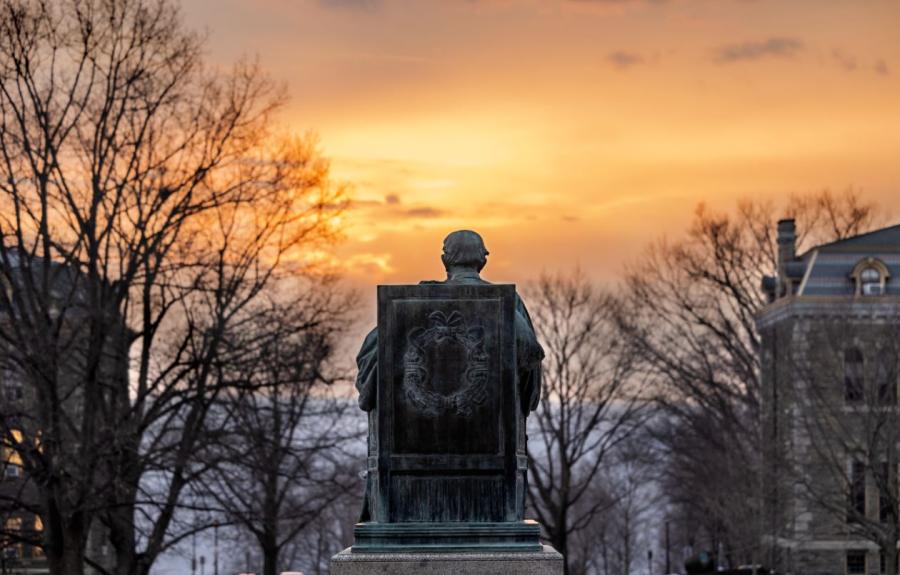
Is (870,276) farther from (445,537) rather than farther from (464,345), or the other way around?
(445,537)

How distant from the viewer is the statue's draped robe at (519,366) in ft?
37.4

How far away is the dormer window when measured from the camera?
55031mm

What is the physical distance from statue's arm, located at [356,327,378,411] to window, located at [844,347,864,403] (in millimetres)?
35521

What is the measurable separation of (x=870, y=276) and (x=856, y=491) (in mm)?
10987

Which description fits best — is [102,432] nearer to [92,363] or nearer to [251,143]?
[92,363]

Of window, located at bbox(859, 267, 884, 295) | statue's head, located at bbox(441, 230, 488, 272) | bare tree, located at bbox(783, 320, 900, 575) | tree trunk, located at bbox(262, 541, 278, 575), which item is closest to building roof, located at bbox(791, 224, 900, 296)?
window, located at bbox(859, 267, 884, 295)

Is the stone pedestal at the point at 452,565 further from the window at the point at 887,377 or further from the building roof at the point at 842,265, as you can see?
the building roof at the point at 842,265

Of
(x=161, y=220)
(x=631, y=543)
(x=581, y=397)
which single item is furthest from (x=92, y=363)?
(x=631, y=543)

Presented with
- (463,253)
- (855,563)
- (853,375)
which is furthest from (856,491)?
(463,253)

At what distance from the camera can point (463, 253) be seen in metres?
11.8

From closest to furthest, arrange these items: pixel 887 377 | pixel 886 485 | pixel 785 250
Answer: pixel 886 485 → pixel 887 377 → pixel 785 250

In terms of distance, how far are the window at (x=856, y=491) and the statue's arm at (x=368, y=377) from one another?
104 feet

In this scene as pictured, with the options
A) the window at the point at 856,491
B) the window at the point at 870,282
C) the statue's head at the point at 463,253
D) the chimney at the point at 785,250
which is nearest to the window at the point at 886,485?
the window at the point at 856,491

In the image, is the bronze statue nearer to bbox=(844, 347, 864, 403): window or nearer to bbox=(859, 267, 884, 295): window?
bbox=(844, 347, 864, 403): window
